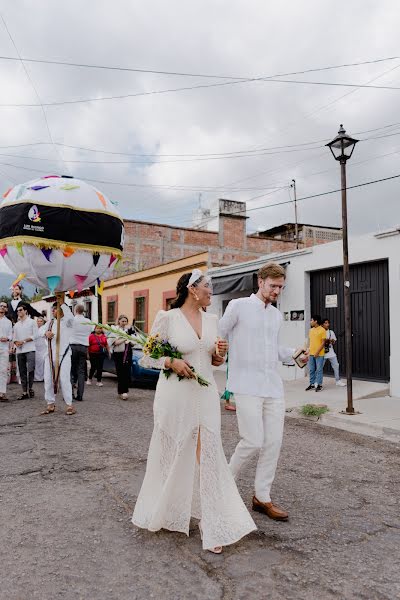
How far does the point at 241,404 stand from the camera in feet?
12.7

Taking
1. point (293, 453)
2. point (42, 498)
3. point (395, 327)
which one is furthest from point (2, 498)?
point (395, 327)

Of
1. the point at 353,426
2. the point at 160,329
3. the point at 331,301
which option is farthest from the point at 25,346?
the point at 160,329

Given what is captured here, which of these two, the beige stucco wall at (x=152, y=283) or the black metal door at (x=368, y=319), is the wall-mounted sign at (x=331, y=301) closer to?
the black metal door at (x=368, y=319)

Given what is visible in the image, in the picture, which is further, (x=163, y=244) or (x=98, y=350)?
(x=163, y=244)

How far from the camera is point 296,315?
13.8 meters

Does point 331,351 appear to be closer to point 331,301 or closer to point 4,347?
point 331,301

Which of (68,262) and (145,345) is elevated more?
(68,262)

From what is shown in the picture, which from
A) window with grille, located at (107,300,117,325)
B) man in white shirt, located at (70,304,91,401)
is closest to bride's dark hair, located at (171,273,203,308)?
man in white shirt, located at (70,304,91,401)

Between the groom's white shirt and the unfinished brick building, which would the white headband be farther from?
the unfinished brick building

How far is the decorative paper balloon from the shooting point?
7.34 metres

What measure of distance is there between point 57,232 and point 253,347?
14.5 feet

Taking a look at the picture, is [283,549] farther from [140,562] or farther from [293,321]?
[293,321]

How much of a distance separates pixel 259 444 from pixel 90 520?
4.42 feet

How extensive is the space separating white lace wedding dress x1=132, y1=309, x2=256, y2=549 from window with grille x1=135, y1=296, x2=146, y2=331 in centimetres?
1893
